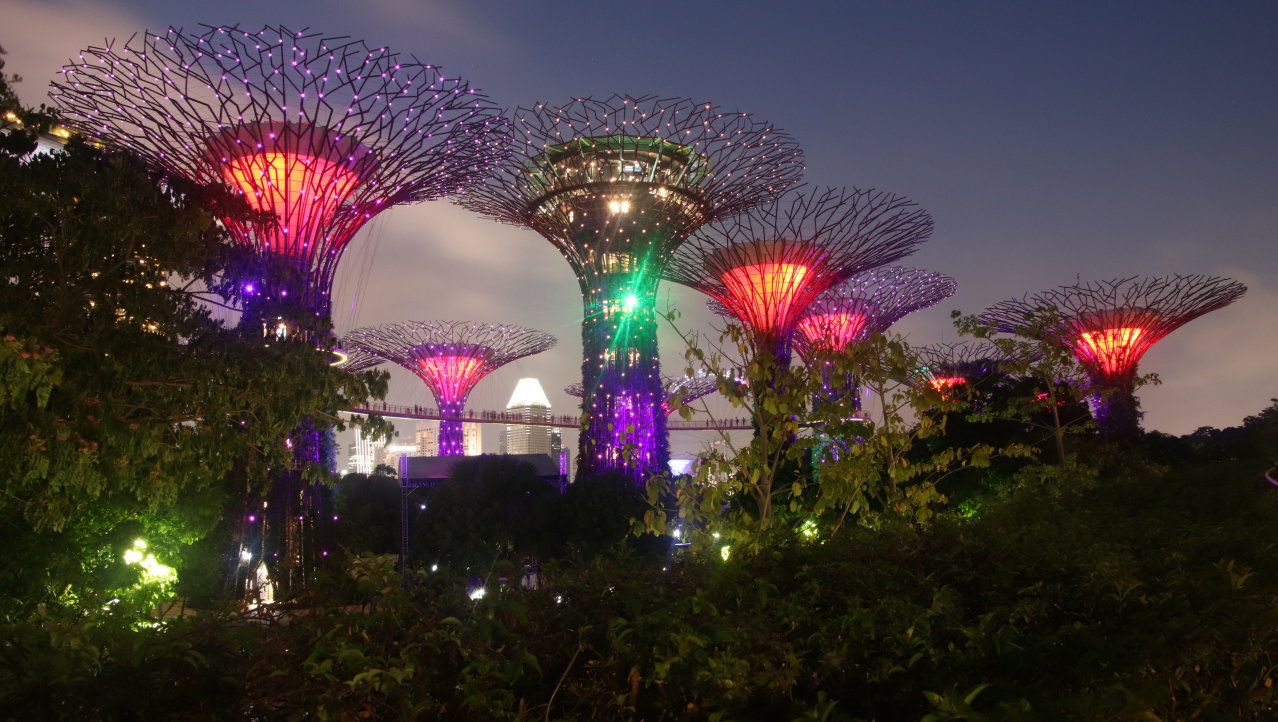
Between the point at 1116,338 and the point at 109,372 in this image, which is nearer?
the point at 109,372

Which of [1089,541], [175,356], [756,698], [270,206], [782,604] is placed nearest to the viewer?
[756,698]

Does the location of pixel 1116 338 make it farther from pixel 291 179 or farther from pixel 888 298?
pixel 291 179

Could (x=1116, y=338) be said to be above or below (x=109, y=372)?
above

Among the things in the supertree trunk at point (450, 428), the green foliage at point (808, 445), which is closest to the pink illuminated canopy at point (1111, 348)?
the green foliage at point (808, 445)

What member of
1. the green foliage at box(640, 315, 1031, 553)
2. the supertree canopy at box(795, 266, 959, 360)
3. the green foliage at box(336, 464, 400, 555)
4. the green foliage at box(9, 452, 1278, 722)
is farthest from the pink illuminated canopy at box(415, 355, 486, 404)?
the green foliage at box(9, 452, 1278, 722)

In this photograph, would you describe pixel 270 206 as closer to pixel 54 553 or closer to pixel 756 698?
pixel 54 553

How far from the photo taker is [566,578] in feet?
9.87

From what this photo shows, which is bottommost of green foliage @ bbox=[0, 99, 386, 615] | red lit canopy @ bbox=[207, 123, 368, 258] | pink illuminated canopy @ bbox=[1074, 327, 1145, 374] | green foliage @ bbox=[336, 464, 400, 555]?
green foliage @ bbox=[336, 464, 400, 555]

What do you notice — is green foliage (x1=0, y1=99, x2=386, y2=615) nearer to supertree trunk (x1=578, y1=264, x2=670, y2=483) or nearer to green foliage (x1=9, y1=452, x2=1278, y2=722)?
green foliage (x1=9, y1=452, x2=1278, y2=722)

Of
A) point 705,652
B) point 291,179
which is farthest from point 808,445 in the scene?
point 291,179

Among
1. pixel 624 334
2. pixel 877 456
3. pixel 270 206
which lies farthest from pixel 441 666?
A: pixel 624 334

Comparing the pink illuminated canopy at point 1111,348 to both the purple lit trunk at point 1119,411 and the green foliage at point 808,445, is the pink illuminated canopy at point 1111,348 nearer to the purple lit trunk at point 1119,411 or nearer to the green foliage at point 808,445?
the purple lit trunk at point 1119,411

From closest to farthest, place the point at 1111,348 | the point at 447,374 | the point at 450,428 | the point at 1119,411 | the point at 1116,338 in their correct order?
the point at 1119,411, the point at 1116,338, the point at 1111,348, the point at 450,428, the point at 447,374

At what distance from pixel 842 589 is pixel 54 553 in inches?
498
